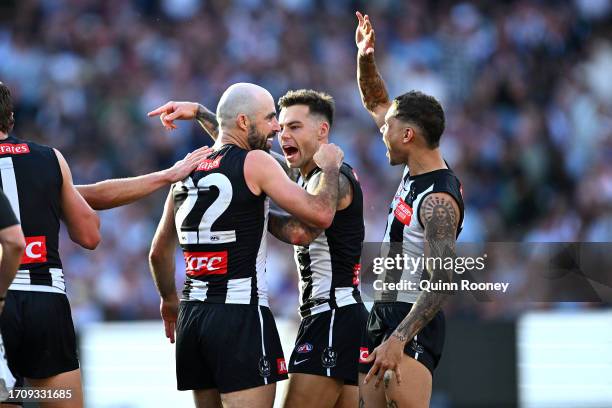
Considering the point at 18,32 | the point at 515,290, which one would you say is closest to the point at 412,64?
the point at 515,290

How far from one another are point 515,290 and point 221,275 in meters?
6.26

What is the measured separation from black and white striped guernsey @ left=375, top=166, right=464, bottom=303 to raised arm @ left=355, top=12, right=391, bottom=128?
1201 mm

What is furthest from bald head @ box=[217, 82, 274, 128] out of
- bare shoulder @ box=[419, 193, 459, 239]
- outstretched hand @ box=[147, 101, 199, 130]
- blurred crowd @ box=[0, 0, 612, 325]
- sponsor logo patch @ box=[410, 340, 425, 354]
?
blurred crowd @ box=[0, 0, 612, 325]

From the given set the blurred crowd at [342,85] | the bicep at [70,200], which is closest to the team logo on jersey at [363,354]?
the bicep at [70,200]

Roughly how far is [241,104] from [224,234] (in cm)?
84

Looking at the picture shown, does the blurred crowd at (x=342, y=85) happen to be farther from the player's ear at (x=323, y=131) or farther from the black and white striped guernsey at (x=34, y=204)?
the black and white striped guernsey at (x=34, y=204)

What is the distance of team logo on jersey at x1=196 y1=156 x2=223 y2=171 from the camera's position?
6.33 metres

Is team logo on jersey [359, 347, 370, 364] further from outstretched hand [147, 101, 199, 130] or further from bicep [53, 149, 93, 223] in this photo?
outstretched hand [147, 101, 199, 130]

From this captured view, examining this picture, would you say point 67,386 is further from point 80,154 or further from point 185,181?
point 80,154

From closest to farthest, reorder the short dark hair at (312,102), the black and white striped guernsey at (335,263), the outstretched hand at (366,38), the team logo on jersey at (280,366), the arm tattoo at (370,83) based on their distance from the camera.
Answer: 1. the team logo on jersey at (280,366)
2. the black and white striped guernsey at (335,263)
3. the short dark hair at (312,102)
4. the outstretched hand at (366,38)
5. the arm tattoo at (370,83)

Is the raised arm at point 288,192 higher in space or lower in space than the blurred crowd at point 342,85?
lower

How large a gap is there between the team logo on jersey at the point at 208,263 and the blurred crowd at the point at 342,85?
266 inches

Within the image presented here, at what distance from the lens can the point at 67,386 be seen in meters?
6.23

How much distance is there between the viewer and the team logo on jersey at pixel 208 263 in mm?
6258
